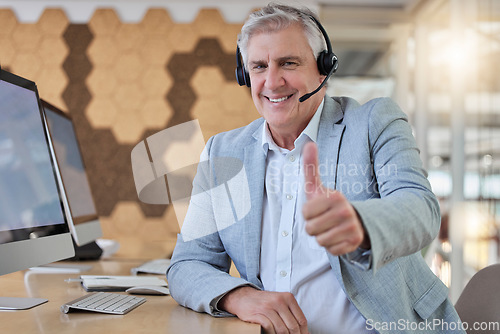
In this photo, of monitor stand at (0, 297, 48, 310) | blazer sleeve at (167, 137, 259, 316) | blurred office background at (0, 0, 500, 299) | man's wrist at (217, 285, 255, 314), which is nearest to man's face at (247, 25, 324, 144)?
blazer sleeve at (167, 137, 259, 316)

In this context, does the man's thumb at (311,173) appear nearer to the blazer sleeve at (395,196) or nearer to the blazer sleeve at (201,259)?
the blazer sleeve at (395,196)

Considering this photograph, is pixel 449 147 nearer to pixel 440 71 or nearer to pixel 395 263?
pixel 440 71

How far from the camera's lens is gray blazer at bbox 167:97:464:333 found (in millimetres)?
894

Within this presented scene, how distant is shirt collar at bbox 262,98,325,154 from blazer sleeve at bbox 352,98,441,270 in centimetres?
14

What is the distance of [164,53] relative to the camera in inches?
124

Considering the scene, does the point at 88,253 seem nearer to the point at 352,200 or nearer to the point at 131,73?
the point at 352,200

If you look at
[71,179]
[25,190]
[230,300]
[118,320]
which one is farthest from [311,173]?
[71,179]

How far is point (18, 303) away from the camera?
0.94 metres

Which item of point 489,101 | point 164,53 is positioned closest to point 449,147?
point 489,101

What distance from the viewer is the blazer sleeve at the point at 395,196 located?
2.22 ft

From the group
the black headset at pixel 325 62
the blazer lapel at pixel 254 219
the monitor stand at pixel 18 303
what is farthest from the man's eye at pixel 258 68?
the monitor stand at pixel 18 303

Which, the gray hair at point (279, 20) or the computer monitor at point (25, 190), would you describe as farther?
the gray hair at point (279, 20)

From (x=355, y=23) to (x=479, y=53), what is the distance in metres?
1.01

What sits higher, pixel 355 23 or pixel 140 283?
pixel 355 23
